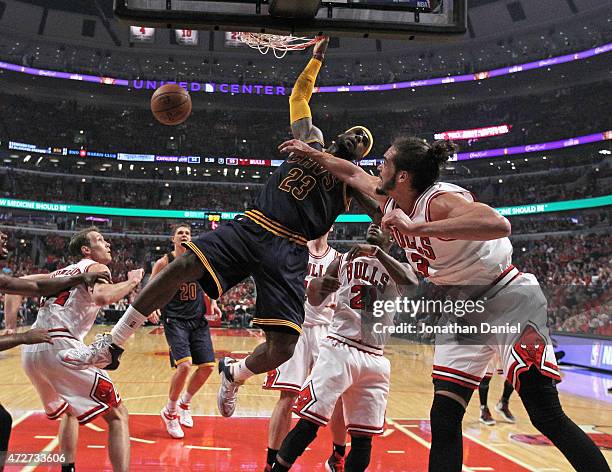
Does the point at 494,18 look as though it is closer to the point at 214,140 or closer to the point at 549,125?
the point at 549,125

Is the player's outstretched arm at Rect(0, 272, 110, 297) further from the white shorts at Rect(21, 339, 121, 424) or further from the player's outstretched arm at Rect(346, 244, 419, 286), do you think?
the player's outstretched arm at Rect(346, 244, 419, 286)

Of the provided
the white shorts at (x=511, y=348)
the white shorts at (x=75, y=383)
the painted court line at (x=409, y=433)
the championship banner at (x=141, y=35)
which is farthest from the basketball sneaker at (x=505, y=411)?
the championship banner at (x=141, y=35)

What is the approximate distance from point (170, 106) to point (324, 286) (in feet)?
9.61

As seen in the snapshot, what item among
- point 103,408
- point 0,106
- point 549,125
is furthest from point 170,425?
point 0,106

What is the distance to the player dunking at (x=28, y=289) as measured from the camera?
151 inches

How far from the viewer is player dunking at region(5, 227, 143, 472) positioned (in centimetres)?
414

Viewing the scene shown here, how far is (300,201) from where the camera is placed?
13.1ft

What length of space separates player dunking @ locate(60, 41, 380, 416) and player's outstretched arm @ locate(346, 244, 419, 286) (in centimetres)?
30

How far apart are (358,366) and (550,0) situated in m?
31.5

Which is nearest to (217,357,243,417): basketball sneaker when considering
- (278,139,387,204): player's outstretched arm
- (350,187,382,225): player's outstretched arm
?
(350,187,382,225): player's outstretched arm

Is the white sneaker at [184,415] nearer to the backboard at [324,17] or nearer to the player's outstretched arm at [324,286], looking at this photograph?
the player's outstretched arm at [324,286]

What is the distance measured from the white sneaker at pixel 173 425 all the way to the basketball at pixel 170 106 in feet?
9.81

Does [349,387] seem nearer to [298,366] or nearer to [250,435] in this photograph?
[298,366]

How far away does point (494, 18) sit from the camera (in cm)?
3178
